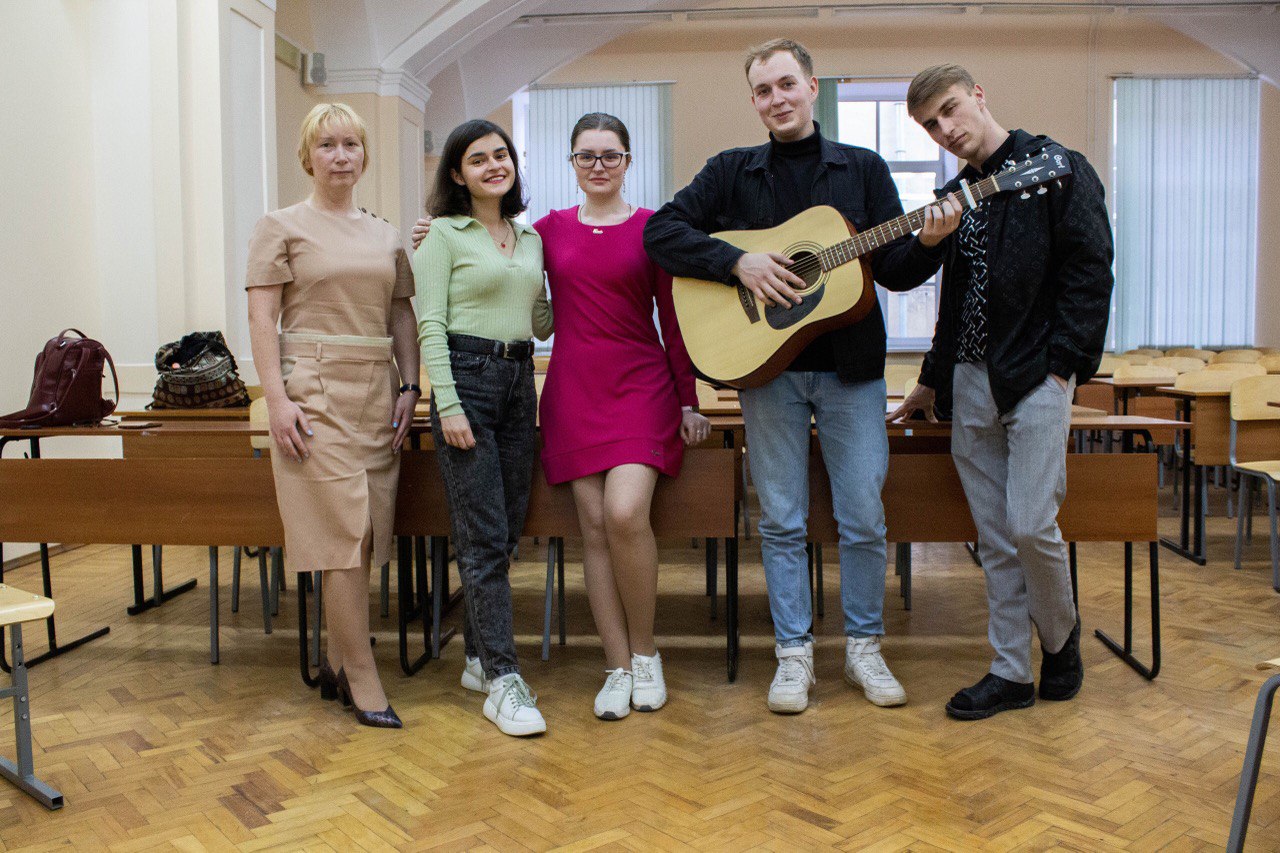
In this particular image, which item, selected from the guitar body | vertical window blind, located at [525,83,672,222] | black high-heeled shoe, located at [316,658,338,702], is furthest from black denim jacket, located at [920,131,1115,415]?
vertical window blind, located at [525,83,672,222]

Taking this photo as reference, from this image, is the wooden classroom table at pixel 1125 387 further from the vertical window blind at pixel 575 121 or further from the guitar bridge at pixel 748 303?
the vertical window blind at pixel 575 121

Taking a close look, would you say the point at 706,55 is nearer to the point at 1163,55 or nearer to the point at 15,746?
the point at 1163,55

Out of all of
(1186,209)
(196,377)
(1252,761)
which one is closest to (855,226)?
(1252,761)

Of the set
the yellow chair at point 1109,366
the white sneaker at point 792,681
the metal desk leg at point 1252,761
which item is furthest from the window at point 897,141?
the metal desk leg at point 1252,761

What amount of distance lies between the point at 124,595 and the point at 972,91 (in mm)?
3687

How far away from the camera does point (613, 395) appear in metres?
2.64

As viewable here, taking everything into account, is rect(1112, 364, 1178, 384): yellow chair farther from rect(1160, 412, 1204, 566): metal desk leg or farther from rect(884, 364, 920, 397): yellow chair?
rect(1160, 412, 1204, 566): metal desk leg

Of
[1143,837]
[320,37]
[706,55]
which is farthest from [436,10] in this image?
[1143,837]

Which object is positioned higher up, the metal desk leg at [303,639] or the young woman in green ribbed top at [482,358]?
the young woman in green ribbed top at [482,358]

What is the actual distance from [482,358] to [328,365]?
0.38 m

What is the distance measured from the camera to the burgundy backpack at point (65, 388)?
358 centimetres

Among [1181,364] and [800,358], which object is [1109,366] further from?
[800,358]

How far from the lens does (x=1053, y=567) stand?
255 centimetres

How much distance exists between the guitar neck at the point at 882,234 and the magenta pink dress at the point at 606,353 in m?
0.46
